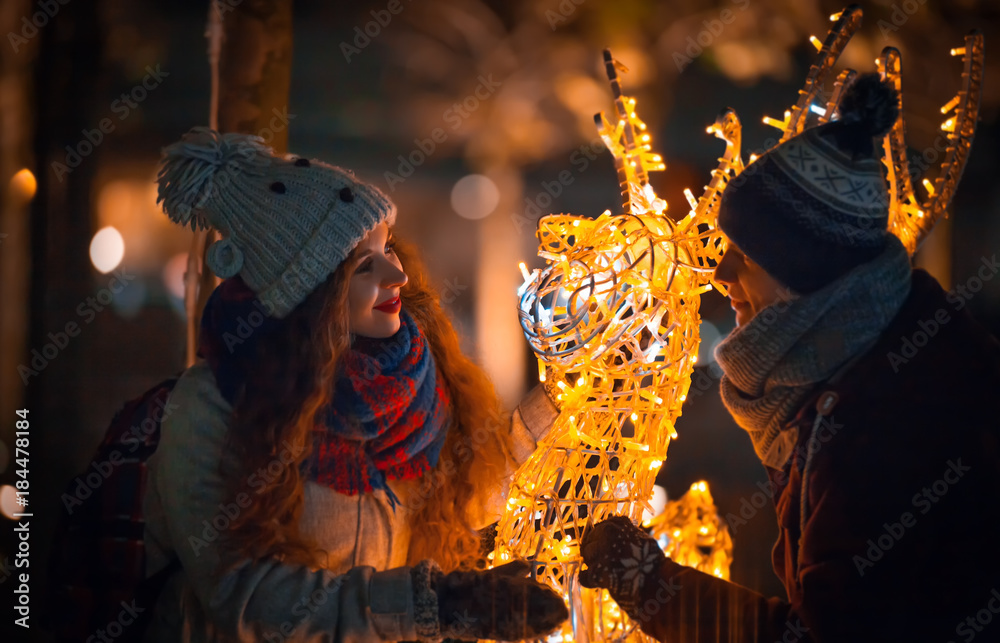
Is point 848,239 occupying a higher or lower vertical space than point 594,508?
higher

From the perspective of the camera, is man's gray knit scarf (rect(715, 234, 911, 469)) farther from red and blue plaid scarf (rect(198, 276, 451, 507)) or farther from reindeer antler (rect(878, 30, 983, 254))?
red and blue plaid scarf (rect(198, 276, 451, 507))

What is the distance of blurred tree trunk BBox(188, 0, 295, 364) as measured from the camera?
1732 millimetres

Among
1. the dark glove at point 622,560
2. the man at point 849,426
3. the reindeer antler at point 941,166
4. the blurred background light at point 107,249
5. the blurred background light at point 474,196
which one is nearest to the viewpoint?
the man at point 849,426

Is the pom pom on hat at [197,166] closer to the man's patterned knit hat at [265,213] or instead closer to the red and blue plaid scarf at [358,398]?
the man's patterned knit hat at [265,213]

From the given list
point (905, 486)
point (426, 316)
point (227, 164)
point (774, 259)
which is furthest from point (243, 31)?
point (905, 486)

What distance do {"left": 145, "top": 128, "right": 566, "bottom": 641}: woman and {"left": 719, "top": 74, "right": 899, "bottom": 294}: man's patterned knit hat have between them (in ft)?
1.85

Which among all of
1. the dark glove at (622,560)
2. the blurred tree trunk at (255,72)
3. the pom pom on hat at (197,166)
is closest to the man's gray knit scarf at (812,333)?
the dark glove at (622,560)

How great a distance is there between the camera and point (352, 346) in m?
1.28

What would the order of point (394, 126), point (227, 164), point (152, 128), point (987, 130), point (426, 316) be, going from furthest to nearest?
point (394, 126), point (152, 128), point (987, 130), point (426, 316), point (227, 164)

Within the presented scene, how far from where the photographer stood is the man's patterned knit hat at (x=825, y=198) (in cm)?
105

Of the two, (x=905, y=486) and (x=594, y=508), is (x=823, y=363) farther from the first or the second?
(x=594, y=508)

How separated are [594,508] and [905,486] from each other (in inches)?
17.2

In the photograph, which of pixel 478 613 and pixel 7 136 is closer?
pixel 478 613

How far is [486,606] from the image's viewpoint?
1057mm
